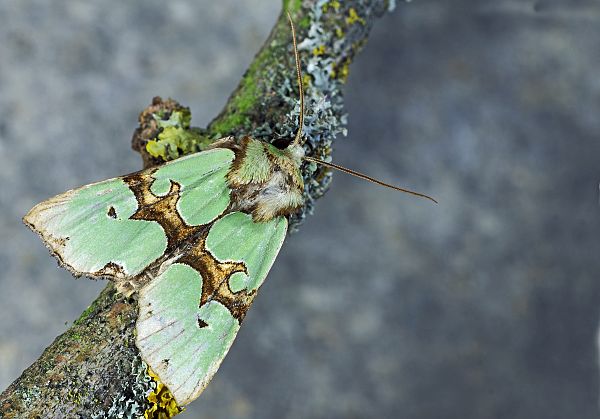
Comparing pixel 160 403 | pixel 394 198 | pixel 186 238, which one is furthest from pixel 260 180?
pixel 394 198

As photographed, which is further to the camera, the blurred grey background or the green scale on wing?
the blurred grey background

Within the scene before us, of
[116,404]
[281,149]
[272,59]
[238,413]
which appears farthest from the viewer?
[238,413]

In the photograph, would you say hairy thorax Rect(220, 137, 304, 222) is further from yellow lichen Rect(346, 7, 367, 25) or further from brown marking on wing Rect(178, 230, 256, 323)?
yellow lichen Rect(346, 7, 367, 25)

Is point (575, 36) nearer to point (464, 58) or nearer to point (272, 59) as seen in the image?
point (464, 58)

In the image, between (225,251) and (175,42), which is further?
(175,42)

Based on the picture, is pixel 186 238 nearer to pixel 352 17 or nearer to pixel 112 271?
pixel 112 271

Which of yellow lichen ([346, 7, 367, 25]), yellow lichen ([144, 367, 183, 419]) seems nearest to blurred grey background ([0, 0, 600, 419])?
yellow lichen ([346, 7, 367, 25])

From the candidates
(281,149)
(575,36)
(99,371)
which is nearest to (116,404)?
(99,371)

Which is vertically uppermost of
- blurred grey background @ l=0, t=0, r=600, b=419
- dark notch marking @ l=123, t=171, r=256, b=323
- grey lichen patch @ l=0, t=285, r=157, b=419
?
dark notch marking @ l=123, t=171, r=256, b=323
